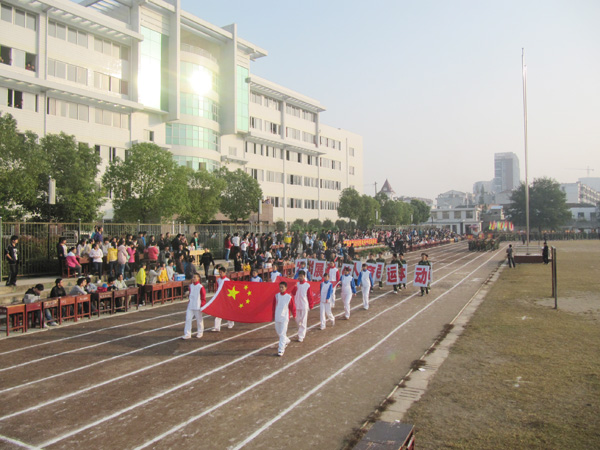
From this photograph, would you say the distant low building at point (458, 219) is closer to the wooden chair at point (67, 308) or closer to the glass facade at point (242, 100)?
the glass facade at point (242, 100)

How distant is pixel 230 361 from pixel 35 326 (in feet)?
24.3

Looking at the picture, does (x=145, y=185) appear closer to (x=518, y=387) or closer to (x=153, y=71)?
(x=153, y=71)

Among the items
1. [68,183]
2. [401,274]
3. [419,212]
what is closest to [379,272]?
[401,274]

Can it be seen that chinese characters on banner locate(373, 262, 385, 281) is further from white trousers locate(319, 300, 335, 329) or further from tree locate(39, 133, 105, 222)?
tree locate(39, 133, 105, 222)

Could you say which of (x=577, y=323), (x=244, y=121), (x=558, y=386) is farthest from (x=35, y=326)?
(x=244, y=121)

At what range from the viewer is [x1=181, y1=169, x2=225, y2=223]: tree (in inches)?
1507

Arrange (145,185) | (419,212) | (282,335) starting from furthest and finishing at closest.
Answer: (419,212), (145,185), (282,335)

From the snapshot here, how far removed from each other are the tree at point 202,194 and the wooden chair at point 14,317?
971 inches

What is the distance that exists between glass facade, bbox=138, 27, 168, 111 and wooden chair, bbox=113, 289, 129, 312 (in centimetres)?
3221

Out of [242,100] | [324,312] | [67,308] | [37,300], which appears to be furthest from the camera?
[242,100]

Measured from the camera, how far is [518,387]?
823cm

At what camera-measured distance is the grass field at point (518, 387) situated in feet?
21.0

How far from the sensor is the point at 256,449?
20.2 feet

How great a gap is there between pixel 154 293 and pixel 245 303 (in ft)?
20.8
